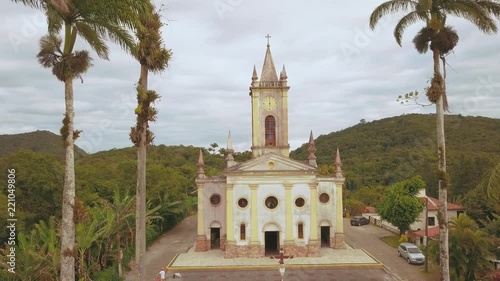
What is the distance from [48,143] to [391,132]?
6668 centimetres

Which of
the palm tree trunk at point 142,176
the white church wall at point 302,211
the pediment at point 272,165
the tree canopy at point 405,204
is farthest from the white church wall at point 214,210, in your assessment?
the palm tree trunk at point 142,176

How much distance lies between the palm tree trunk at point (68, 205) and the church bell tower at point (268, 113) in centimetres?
2165

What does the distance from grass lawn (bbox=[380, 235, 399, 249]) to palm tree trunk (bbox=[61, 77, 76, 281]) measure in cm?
2700

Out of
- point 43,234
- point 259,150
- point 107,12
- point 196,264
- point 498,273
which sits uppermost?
point 107,12

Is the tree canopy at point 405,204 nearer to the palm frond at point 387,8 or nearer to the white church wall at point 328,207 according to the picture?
the white church wall at point 328,207

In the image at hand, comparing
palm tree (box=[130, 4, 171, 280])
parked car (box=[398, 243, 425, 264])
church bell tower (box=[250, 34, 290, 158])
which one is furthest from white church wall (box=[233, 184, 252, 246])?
palm tree (box=[130, 4, 171, 280])

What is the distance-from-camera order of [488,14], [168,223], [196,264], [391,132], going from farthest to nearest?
1. [391,132]
2. [168,223]
3. [196,264]
4. [488,14]

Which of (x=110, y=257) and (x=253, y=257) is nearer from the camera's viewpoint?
(x=110, y=257)

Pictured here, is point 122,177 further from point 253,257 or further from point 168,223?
point 253,257

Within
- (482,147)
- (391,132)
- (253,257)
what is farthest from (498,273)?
(391,132)

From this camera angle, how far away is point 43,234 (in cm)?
1919

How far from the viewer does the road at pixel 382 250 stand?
78.0 feet

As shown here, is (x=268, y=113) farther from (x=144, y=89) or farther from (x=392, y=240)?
(x=144, y=89)

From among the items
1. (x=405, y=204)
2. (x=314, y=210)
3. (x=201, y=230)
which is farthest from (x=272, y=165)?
(x=405, y=204)
